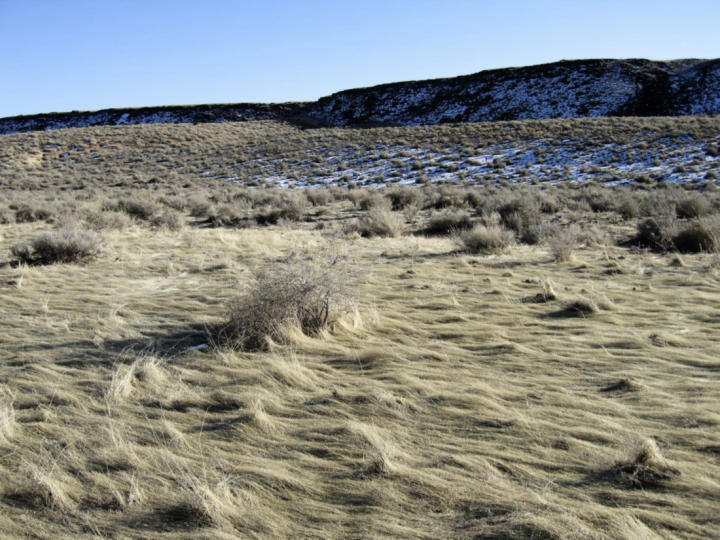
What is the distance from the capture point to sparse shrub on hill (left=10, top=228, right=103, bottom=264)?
9383mm

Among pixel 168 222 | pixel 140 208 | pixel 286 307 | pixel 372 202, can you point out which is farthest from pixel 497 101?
pixel 286 307

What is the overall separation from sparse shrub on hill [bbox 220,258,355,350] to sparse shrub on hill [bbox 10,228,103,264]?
5.41 metres

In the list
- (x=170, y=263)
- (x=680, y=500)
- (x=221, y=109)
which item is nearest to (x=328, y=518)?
(x=680, y=500)

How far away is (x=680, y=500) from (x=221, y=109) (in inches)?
2900

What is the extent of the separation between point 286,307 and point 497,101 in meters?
58.4

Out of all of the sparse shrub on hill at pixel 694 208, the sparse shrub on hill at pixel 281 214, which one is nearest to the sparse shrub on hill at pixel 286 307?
the sparse shrub on hill at pixel 281 214

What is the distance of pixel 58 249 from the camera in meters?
9.41

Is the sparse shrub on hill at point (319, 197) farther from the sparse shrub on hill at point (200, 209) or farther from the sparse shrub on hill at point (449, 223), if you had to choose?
the sparse shrub on hill at point (449, 223)

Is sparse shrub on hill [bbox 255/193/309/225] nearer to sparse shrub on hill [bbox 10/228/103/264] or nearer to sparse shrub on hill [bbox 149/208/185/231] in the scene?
sparse shrub on hill [bbox 149/208/185/231]

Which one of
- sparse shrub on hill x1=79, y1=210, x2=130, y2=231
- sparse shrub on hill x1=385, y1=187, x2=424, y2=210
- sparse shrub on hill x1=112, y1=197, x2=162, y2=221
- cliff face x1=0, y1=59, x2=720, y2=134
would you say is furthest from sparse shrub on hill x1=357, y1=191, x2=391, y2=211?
cliff face x1=0, y1=59, x2=720, y2=134

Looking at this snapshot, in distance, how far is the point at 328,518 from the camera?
2627 mm

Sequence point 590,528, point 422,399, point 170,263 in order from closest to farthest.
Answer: point 590,528 → point 422,399 → point 170,263

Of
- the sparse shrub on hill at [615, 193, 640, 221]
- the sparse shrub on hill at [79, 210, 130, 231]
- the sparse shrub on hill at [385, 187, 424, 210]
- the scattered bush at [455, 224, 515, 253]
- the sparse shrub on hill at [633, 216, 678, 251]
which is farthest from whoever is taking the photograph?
the sparse shrub on hill at [385, 187, 424, 210]

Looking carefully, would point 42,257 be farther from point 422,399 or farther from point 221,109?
point 221,109
